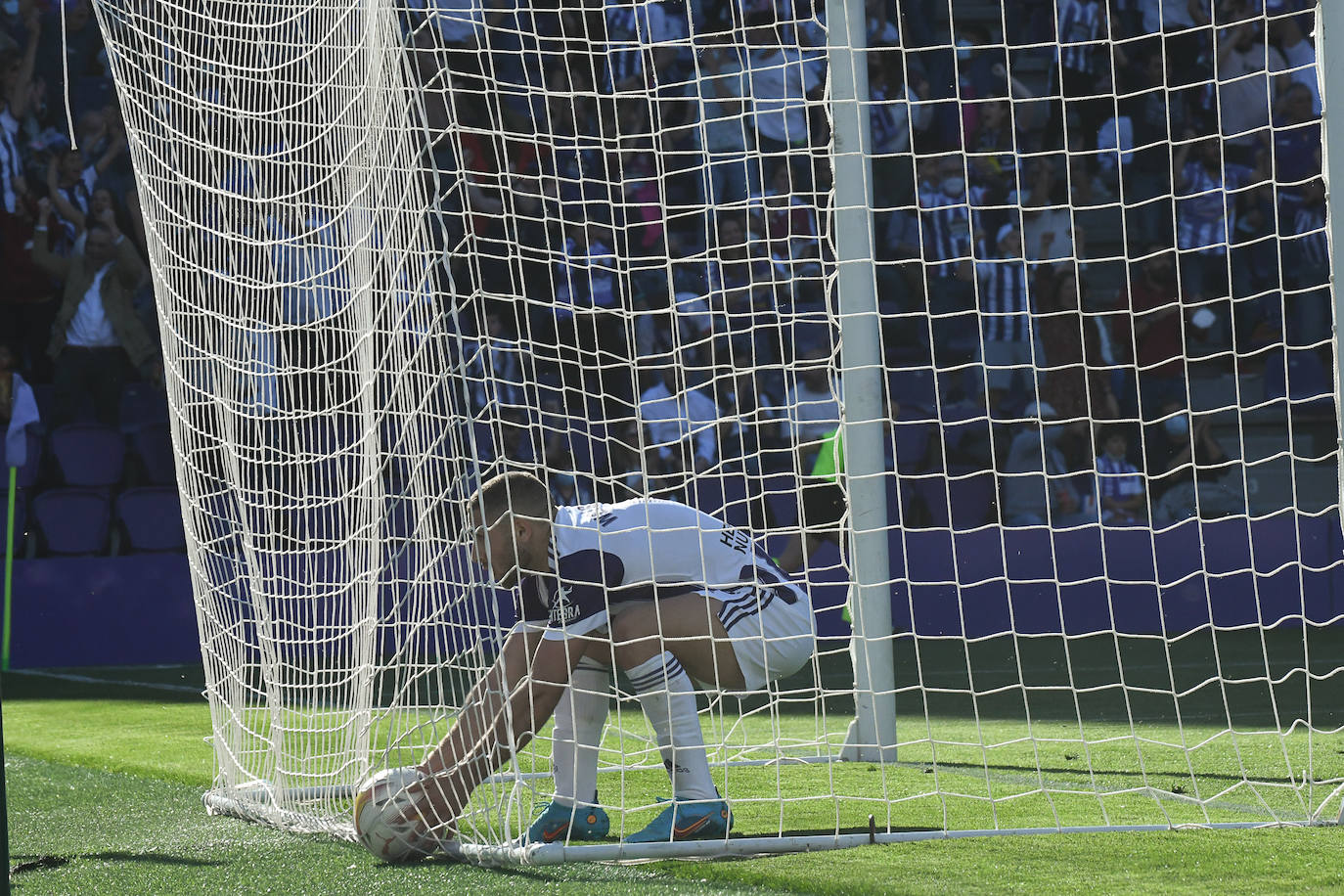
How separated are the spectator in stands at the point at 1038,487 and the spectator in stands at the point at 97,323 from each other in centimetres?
558

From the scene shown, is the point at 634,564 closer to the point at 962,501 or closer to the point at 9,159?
the point at 962,501

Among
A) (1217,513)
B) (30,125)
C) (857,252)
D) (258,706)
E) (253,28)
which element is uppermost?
(30,125)

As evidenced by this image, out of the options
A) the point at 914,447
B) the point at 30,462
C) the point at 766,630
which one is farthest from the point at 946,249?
the point at 766,630

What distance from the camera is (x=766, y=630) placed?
410cm

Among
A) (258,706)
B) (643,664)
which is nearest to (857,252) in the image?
(643,664)

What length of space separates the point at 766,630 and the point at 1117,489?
21.6 ft

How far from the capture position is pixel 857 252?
5.19 m

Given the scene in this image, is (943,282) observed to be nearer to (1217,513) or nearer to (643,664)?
(1217,513)

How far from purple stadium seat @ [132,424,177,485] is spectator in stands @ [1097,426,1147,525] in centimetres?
589

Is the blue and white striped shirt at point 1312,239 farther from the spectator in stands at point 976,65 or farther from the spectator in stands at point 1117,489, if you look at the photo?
the spectator in stands at point 976,65

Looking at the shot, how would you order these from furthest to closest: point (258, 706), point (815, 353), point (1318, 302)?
1. point (1318, 302)
2. point (815, 353)
3. point (258, 706)

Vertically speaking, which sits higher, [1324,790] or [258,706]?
[258,706]

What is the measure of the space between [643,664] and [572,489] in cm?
493

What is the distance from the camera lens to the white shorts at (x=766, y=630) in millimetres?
4031
